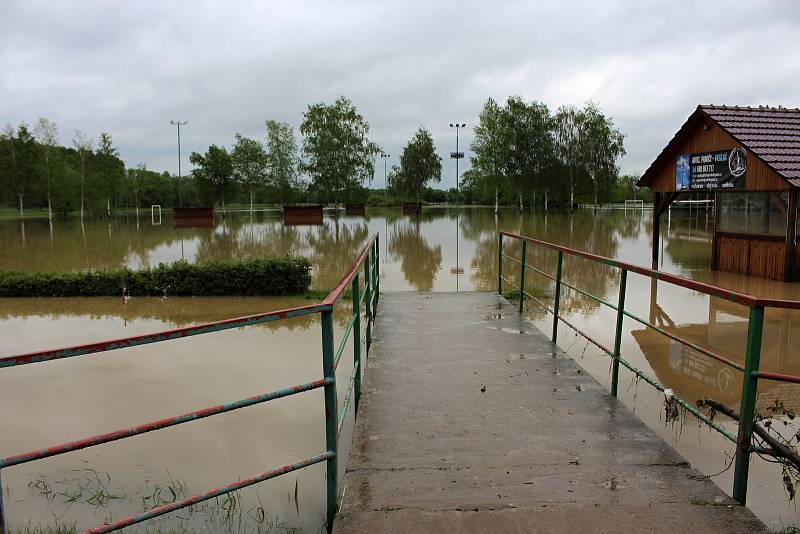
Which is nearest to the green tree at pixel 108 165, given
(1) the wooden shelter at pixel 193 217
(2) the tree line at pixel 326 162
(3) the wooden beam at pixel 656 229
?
(2) the tree line at pixel 326 162

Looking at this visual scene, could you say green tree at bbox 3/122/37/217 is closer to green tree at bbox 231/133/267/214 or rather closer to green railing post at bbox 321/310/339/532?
green tree at bbox 231/133/267/214

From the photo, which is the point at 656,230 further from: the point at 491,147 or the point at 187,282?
the point at 491,147

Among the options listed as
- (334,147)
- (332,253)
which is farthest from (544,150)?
(332,253)

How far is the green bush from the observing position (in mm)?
12609

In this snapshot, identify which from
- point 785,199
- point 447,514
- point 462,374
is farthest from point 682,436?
point 785,199

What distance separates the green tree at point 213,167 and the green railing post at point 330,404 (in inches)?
2347

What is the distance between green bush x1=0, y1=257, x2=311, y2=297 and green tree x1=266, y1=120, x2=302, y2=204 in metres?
52.1

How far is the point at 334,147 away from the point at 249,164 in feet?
31.3

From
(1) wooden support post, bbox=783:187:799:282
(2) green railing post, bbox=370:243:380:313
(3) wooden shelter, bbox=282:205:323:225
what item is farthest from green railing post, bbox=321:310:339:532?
(3) wooden shelter, bbox=282:205:323:225

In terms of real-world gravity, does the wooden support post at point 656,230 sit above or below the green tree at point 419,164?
below

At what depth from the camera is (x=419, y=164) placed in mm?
80500

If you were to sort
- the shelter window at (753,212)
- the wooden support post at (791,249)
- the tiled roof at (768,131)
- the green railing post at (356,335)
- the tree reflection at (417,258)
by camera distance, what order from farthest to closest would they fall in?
the tree reflection at (417,258) < the shelter window at (753,212) < the tiled roof at (768,131) < the wooden support post at (791,249) < the green railing post at (356,335)

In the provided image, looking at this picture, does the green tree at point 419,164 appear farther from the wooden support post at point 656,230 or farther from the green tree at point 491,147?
the wooden support post at point 656,230

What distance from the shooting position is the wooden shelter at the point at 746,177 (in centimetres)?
1320
